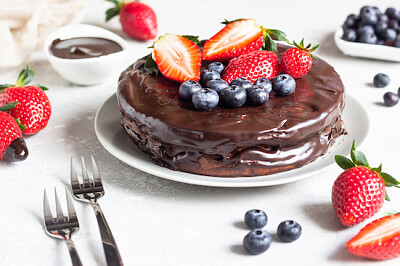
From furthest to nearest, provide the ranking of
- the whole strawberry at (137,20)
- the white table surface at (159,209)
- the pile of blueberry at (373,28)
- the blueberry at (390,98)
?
the whole strawberry at (137,20), the pile of blueberry at (373,28), the blueberry at (390,98), the white table surface at (159,209)

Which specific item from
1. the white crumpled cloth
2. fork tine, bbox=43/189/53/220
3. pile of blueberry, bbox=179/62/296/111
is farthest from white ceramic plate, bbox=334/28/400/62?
fork tine, bbox=43/189/53/220

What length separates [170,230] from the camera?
6.43 ft

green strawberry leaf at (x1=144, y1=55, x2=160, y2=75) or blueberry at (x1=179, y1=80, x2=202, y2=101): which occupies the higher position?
blueberry at (x1=179, y1=80, x2=202, y2=101)

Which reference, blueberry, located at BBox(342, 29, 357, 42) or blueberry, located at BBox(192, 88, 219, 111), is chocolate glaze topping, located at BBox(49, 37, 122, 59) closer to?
blueberry, located at BBox(192, 88, 219, 111)

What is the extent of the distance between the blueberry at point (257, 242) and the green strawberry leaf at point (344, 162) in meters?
0.40

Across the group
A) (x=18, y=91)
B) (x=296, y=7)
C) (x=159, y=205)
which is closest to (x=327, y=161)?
(x=159, y=205)

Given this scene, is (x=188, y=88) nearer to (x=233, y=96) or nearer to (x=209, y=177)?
(x=233, y=96)

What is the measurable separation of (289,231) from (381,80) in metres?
1.51

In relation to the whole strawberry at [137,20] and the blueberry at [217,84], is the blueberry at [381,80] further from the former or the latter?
the whole strawberry at [137,20]

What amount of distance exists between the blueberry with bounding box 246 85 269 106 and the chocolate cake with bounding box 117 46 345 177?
0.03 m

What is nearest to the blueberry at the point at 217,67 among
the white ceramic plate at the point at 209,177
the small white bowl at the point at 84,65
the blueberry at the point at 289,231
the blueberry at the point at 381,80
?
the white ceramic plate at the point at 209,177

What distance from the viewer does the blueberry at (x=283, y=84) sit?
2.19 meters

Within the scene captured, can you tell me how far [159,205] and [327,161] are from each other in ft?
2.23

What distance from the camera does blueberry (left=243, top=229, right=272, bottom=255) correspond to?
1.81 meters
